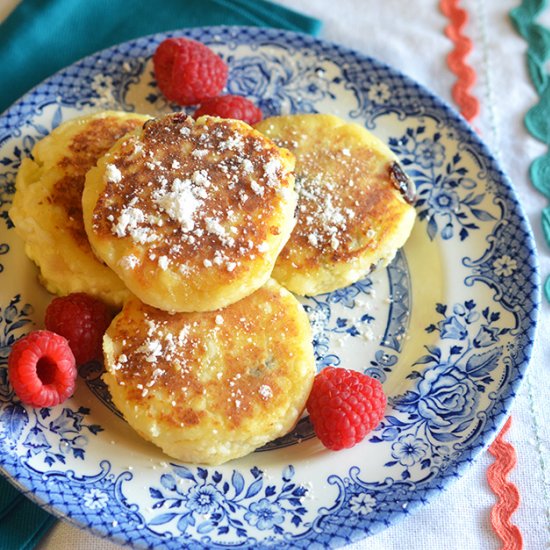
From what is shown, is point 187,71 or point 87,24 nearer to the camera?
point 187,71

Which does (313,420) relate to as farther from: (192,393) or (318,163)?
(318,163)

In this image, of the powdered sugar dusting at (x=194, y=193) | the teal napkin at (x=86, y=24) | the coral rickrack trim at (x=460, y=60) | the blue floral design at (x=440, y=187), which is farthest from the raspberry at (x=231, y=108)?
the coral rickrack trim at (x=460, y=60)

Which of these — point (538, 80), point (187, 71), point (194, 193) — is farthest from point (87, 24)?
point (538, 80)

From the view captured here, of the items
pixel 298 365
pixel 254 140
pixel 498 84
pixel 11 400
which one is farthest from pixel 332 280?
pixel 498 84

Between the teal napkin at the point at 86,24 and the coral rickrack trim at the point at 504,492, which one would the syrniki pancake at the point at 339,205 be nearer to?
the coral rickrack trim at the point at 504,492

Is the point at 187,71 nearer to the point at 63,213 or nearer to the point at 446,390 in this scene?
the point at 63,213

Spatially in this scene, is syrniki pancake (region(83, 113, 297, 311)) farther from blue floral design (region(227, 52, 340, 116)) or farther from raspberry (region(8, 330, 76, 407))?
blue floral design (region(227, 52, 340, 116))

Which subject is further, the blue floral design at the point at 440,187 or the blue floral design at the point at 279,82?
the blue floral design at the point at 279,82
